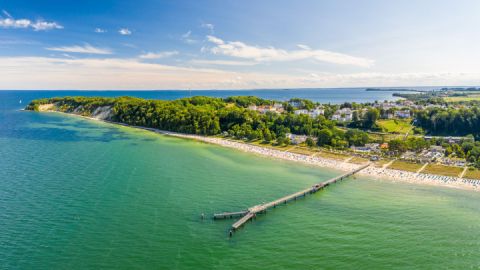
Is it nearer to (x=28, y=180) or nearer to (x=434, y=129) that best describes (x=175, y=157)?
(x=28, y=180)

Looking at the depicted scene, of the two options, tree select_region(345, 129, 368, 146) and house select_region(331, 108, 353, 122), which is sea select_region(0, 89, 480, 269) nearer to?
tree select_region(345, 129, 368, 146)

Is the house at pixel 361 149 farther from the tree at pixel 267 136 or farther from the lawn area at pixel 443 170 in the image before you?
the tree at pixel 267 136

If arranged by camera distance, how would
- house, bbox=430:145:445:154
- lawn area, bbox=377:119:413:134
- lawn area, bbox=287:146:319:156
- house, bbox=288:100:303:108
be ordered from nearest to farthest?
house, bbox=430:145:445:154 < lawn area, bbox=287:146:319:156 < lawn area, bbox=377:119:413:134 < house, bbox=288:100:303:108

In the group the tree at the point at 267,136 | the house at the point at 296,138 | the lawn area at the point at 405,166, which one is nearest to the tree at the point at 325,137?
the house at the point at 296,138

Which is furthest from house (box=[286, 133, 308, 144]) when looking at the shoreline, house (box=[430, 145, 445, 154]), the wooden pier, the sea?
the wooden pier

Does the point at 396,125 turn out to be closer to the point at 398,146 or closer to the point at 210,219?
the point at 398,146

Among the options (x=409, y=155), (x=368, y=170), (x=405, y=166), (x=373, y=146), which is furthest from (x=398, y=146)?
(x=368, y=170)
